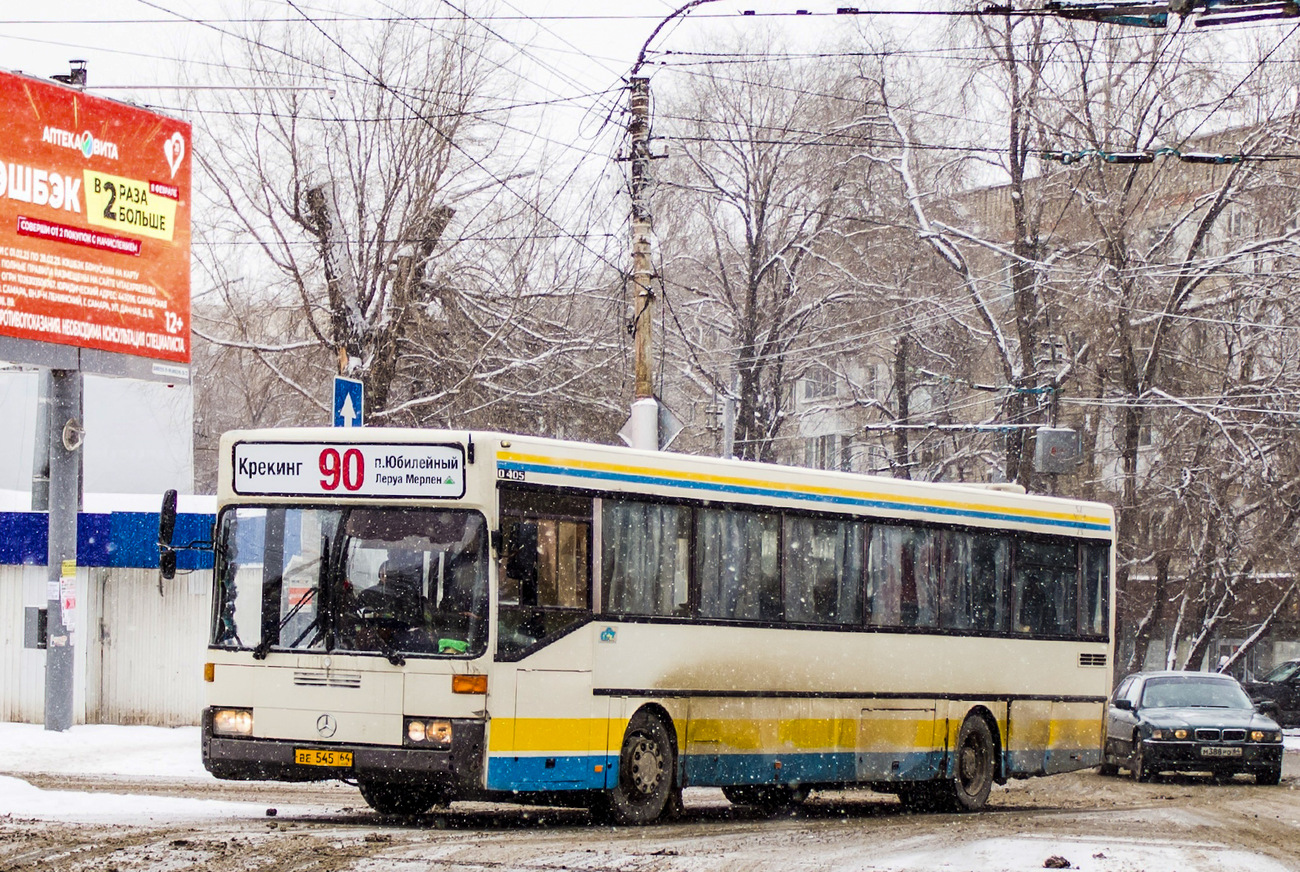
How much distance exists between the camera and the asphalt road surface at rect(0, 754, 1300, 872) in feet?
33.8

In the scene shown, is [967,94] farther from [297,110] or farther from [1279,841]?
[1279,841]

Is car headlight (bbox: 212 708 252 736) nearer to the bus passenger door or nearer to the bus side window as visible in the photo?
the bus side window

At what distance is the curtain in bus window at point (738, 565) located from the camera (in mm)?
14617

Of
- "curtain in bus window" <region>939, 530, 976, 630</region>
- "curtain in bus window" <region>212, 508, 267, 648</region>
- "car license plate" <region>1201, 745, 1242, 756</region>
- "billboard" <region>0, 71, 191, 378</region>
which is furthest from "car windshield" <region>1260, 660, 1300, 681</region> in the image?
"curtain in bus window" <region>212, 508, 267, 648</region>

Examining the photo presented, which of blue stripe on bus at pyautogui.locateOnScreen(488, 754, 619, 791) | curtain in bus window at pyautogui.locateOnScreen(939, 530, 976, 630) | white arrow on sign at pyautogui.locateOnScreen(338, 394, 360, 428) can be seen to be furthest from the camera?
curtain in bus window at pyautogui.locateOnScreen(939, 530, 976, 630)

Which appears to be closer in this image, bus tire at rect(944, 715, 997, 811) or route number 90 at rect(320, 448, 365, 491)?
route number 90 at rect(320, 448, 365, 491)

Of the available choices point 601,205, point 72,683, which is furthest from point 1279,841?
point 601,205

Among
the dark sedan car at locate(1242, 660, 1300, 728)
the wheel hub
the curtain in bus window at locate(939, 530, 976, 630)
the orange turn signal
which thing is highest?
the curtain in bus window at locate(939, 530, 976, 630)

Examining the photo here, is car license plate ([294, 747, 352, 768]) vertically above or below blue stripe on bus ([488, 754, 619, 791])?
above

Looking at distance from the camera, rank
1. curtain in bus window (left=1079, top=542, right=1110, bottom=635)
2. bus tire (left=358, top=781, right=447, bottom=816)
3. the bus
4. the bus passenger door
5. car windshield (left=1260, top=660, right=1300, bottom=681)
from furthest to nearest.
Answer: car windshield (left=1260, top=660, right=1300, bottom=681), curtain in bus window (left=1079, top=542, right=1110, bottom=635), the bus passenger door, bus tire (left=358, top=781, right=447, bottom=816), the bus

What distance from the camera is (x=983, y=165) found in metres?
37.6

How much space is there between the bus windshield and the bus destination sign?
0.14 meters

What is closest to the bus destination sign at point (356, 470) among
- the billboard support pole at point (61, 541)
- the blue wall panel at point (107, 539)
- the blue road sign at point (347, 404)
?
the blue road sign at point (347, 404)

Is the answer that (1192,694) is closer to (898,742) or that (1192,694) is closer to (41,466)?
(898,742)
